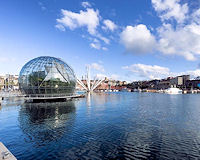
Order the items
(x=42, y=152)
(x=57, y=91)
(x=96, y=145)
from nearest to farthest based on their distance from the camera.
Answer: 1. (x=42, y=152)
2. (x=96, y=145)
3. (x=57, y=91)

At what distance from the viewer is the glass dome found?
45562 mm

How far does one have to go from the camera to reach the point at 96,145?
12.4m

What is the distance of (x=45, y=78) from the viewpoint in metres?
45.6

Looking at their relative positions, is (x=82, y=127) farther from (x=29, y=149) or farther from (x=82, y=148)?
(x=29, y=149)

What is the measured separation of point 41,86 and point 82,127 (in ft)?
108

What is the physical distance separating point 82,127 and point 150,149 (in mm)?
9294

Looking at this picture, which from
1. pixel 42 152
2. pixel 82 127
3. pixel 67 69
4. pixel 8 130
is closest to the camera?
pixel 42 152

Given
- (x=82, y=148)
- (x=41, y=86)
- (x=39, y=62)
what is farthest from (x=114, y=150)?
(x=39, y=62)

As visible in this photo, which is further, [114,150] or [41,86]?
[41,86]

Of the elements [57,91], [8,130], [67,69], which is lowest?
[8,130]

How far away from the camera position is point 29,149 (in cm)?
1161

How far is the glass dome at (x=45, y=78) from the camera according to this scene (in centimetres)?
4556

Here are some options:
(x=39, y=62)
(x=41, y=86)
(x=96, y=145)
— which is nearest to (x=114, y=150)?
(x=96, y=145)

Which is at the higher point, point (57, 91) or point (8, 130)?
point (57, 91)
